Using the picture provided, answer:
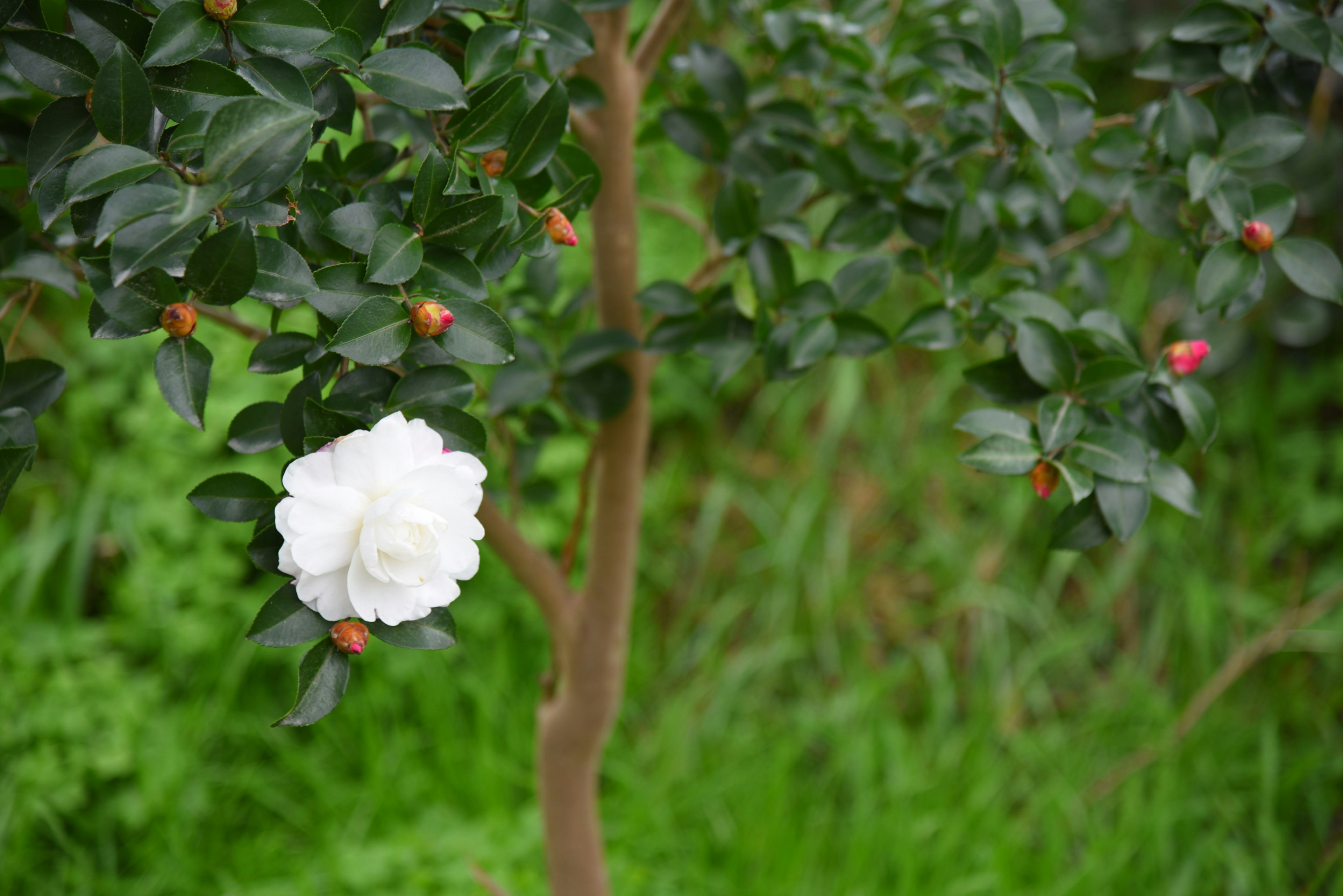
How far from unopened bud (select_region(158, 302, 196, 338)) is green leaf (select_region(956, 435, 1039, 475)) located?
1.60ft

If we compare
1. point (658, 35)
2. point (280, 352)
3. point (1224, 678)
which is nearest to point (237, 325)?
point (280, 352)

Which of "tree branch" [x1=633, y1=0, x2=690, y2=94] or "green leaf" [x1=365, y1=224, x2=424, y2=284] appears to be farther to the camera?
"tree branch" [x1=633, y1=0, x2=690, y2=94]

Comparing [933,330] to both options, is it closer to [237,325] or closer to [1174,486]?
[1174,486]

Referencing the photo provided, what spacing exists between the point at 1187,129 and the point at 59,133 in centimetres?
79

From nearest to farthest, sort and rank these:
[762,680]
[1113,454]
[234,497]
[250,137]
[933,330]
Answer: [250,137] < [234,497] < [1113,454] < [933,330] < [762,680]

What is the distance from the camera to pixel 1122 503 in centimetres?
65

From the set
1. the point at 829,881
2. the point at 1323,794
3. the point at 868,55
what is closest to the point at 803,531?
the point at 829,881

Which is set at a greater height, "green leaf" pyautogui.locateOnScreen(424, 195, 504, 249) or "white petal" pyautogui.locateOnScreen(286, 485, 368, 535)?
"green leaf" pyautogui.locateOnScreen(424, 195, 504, 249)

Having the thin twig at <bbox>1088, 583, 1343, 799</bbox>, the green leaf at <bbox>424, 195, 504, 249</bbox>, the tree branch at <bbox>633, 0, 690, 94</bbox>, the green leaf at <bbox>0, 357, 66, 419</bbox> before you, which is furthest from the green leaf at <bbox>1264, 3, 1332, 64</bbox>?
the thin twig at <bbox>1088, 583, 1343, 799</bbox>

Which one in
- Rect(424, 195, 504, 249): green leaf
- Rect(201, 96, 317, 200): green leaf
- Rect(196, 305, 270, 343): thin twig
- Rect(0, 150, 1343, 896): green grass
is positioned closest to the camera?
Rect(201, 96, 317, 200): green leaf

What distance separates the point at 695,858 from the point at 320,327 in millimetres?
1423

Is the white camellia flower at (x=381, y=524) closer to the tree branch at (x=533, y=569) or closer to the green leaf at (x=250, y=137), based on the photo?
the green leaf at (x=250, y=137)

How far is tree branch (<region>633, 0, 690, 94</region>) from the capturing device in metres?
0.90

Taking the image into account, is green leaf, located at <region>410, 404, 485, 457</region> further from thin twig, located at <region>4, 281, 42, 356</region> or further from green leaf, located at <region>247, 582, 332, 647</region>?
thin twig, located at <region>4, 281, 42, 356</region>
